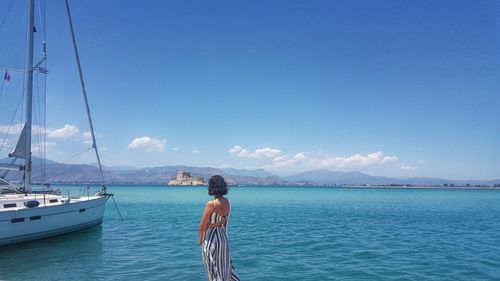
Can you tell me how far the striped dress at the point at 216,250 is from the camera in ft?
21.1

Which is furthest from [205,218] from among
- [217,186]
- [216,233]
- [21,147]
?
[21,147]

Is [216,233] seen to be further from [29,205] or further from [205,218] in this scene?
[29,205]

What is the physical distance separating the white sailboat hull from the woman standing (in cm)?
1682

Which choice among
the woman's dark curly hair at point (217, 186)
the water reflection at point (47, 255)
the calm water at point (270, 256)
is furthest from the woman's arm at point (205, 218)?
the water reflection at point (47, 255)

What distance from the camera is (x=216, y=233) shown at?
21.2 feet

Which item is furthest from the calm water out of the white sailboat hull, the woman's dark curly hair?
the woman's dark curly hair

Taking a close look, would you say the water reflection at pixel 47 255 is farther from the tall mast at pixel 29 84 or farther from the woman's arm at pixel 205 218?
the woman's arm at pixel 205 218

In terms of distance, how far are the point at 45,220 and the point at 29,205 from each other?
183 centimetres

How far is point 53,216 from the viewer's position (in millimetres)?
21562

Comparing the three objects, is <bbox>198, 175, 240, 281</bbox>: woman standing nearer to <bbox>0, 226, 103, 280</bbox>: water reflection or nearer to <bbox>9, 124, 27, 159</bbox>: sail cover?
<bbox>0, 226, 103, 280</bbox>: water reflection

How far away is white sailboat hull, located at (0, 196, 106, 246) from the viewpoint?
1858cm

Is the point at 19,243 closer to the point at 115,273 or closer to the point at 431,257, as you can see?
the point at 115,273

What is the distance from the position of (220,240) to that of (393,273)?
1148cm

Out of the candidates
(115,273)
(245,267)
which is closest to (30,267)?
(115,273)
